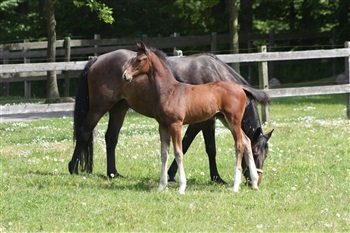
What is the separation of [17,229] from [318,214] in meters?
3.13

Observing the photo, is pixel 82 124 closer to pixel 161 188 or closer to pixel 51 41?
pixel 161 188

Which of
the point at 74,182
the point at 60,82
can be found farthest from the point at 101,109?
the point at 60,82

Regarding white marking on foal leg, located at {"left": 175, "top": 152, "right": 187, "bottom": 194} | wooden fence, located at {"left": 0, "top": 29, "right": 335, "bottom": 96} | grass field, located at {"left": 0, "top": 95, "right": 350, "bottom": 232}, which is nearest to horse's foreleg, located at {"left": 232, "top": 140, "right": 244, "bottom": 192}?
grass field, located at {"left": 0, "top": 95, "right": 350, "bottom": 232}

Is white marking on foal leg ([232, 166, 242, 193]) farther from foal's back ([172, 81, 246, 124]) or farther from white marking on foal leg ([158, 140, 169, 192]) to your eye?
white marking on foal leg ([158, 140, 169, 192])

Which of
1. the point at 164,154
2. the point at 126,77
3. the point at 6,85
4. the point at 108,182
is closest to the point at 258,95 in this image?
the point at 164,154

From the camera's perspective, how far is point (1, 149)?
1407 centimetres

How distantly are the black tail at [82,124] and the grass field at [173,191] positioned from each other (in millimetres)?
318

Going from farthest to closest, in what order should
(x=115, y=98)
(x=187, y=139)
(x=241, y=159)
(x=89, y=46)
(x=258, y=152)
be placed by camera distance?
1. (x=89, y=46)
2. (x=115, y=98)
3. (x=187, y=139)
4. (x=258, y=152)
5. (x=241, y=159)

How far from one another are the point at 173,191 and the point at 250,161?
1.07 m

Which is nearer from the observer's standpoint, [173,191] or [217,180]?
[173,191]

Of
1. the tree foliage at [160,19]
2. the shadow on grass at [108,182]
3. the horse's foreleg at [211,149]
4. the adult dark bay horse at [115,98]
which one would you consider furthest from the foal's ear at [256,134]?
the tree foliage at [160,19]

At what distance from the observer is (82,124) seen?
11.8 m

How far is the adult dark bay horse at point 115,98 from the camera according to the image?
11.1m

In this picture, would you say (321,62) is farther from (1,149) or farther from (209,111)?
(209,111)
